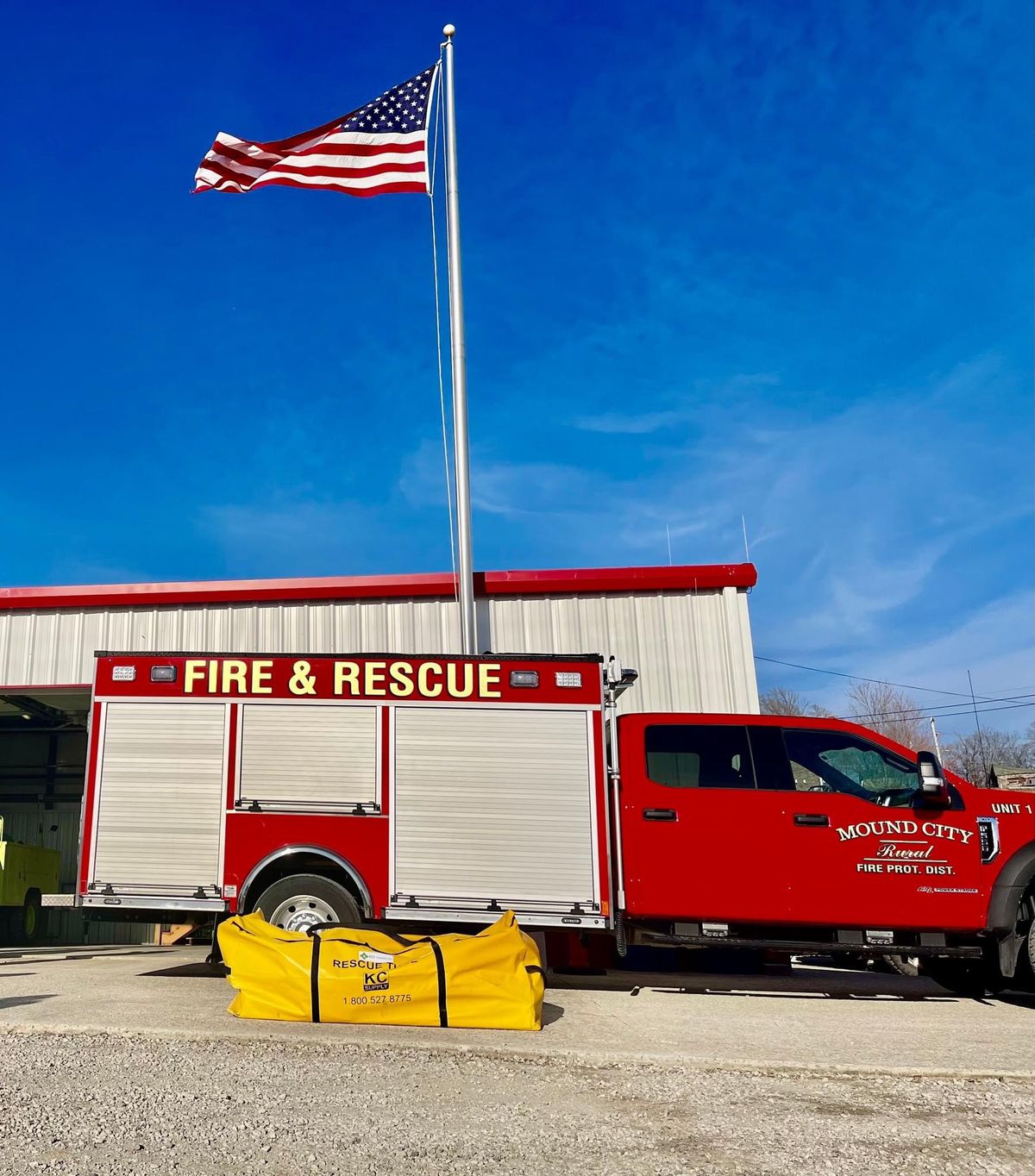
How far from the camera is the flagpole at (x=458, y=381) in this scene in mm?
11641

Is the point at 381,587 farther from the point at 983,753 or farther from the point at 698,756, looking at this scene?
the point at 983,753

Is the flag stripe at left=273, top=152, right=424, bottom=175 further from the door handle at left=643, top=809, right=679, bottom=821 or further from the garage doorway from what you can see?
the garage doorway

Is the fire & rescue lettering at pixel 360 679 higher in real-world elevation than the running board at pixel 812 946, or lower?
higher

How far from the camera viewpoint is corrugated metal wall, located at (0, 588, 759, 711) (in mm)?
13070

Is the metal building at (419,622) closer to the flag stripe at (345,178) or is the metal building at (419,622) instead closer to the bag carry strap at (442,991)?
the flag stripe at (345,178)

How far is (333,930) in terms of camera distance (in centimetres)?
679

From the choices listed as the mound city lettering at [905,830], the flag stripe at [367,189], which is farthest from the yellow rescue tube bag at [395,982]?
the flag stripe at [367,189]

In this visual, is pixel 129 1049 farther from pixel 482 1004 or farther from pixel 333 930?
pixel 482 1004

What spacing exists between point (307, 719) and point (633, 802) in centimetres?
282

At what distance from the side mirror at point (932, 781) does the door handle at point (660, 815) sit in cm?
198

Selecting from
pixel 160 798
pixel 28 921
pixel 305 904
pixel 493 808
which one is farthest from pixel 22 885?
pixel 493 808

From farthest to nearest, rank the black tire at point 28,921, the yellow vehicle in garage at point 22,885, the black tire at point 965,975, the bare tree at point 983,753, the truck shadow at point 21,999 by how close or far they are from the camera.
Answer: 1. the bare tree at point 983,753
2. the black tire at point 28,921
3. the yellow vehicle in garage at point 22,885
4. the black tire at point 965,975
5. the truck shadow at point 21,999

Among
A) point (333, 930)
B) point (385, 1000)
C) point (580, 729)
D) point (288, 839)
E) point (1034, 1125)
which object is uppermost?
point (580, 729)

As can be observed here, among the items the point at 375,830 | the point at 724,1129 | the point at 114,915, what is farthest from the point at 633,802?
the point at 114,915
